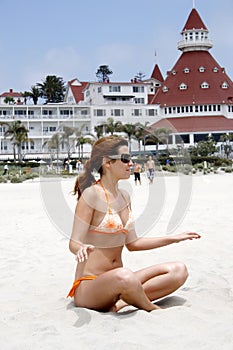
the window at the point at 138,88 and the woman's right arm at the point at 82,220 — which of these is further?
the window at the point at 138,88

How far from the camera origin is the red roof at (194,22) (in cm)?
8388

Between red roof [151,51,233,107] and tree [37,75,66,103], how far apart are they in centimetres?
2579

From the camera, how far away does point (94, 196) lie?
4.41 meters

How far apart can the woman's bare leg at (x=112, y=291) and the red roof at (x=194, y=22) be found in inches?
3291

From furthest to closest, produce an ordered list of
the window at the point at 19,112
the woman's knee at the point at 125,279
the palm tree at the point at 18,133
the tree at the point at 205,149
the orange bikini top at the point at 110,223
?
the window at the point at 19,112 < the palm tree at the point at 18,133 < the tree at the point at 205,149 < the orange bikini top at the point at 110,223 < the woman's knee at the point at 125,279

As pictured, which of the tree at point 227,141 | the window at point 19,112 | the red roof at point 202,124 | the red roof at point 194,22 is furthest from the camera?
the red roof at point 194,22

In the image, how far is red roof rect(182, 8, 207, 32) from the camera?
83.9m

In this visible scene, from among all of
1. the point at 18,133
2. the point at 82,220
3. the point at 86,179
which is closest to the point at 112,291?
the point at 82,220

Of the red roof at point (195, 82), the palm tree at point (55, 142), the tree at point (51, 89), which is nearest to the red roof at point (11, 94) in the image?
the tree at point (51, 89)

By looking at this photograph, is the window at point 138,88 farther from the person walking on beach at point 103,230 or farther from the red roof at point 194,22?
the person walking on beach at point 103,230

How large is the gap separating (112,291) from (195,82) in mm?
74758

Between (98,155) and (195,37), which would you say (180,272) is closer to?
(98,155)

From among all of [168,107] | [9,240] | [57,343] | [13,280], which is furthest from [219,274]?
[168,107]

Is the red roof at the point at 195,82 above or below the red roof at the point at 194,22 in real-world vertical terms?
below
